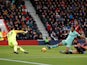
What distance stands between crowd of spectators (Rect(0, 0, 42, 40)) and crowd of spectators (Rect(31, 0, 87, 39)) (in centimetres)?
182

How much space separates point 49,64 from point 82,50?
25.8ft

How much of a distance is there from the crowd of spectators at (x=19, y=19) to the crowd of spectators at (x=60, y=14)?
182 cm

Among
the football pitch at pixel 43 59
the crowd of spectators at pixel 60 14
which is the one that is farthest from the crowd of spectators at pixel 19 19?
the football pitch at pixel 43 59

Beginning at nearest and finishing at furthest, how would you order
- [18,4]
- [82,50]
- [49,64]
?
[49,64]
[82,50]
[18,4]

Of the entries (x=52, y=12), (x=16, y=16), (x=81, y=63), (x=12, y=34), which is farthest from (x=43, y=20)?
(x=81, y=63)

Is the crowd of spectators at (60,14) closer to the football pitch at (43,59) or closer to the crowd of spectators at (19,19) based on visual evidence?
the crowd of spectators at (19,19)

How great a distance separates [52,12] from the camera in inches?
1789

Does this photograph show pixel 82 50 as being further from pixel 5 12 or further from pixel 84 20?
pixel 84 20

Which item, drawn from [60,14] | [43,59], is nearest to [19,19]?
[60,14]

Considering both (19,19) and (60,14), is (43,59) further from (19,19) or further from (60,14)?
(60,14)

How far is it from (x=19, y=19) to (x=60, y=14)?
6.08m

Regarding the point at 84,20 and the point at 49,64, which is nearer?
the point at 49,64

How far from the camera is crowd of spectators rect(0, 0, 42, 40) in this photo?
134 ft

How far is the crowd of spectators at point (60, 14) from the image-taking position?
44.1 m
